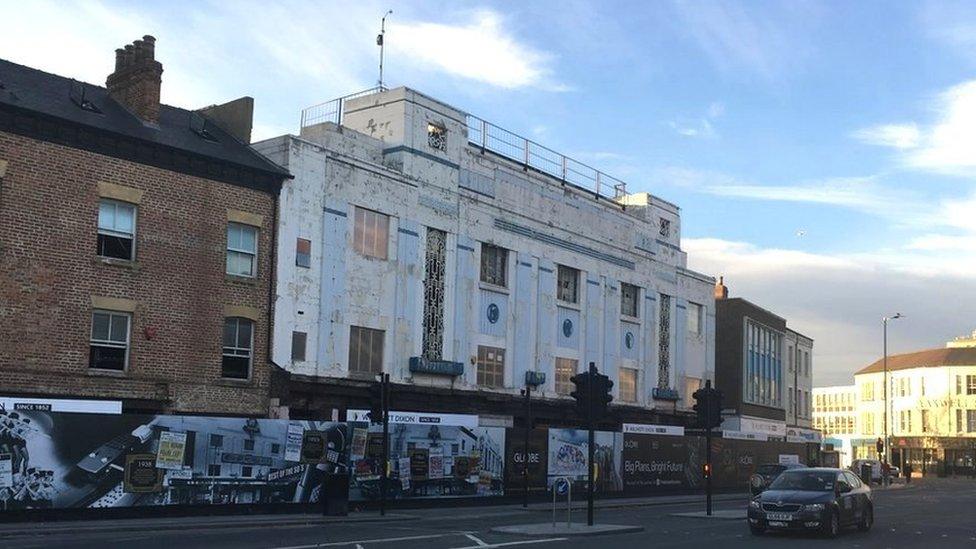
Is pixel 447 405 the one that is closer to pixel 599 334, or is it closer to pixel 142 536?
pixel 599 334

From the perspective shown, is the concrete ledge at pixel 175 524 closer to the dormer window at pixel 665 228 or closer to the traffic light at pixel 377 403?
the traffic light at pixel 377 403

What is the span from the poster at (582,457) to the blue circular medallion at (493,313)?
Result: 4.99m

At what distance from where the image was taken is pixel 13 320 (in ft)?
84.5

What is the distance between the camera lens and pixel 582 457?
125 ft

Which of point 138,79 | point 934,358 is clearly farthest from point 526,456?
point 934,358

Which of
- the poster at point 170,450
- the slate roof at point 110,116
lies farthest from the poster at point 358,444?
the slate roof at point 110,116

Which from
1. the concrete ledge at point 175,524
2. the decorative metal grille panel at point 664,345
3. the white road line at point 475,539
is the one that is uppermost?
the decorative metal grille panel at point 664,345

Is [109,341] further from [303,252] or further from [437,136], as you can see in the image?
[437,136]

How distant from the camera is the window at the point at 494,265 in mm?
39656

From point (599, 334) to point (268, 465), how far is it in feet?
67.0

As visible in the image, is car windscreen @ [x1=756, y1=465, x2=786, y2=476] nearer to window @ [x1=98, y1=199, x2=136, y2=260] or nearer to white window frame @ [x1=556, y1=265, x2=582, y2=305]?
white window frame @ [x1=556, y1=265, x2=582, y2=305]

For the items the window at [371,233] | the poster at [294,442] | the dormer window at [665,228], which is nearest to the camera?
the poster at [294,442]

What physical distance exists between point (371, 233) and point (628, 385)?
55.2ft

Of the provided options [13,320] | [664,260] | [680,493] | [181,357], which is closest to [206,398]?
[181,357]
